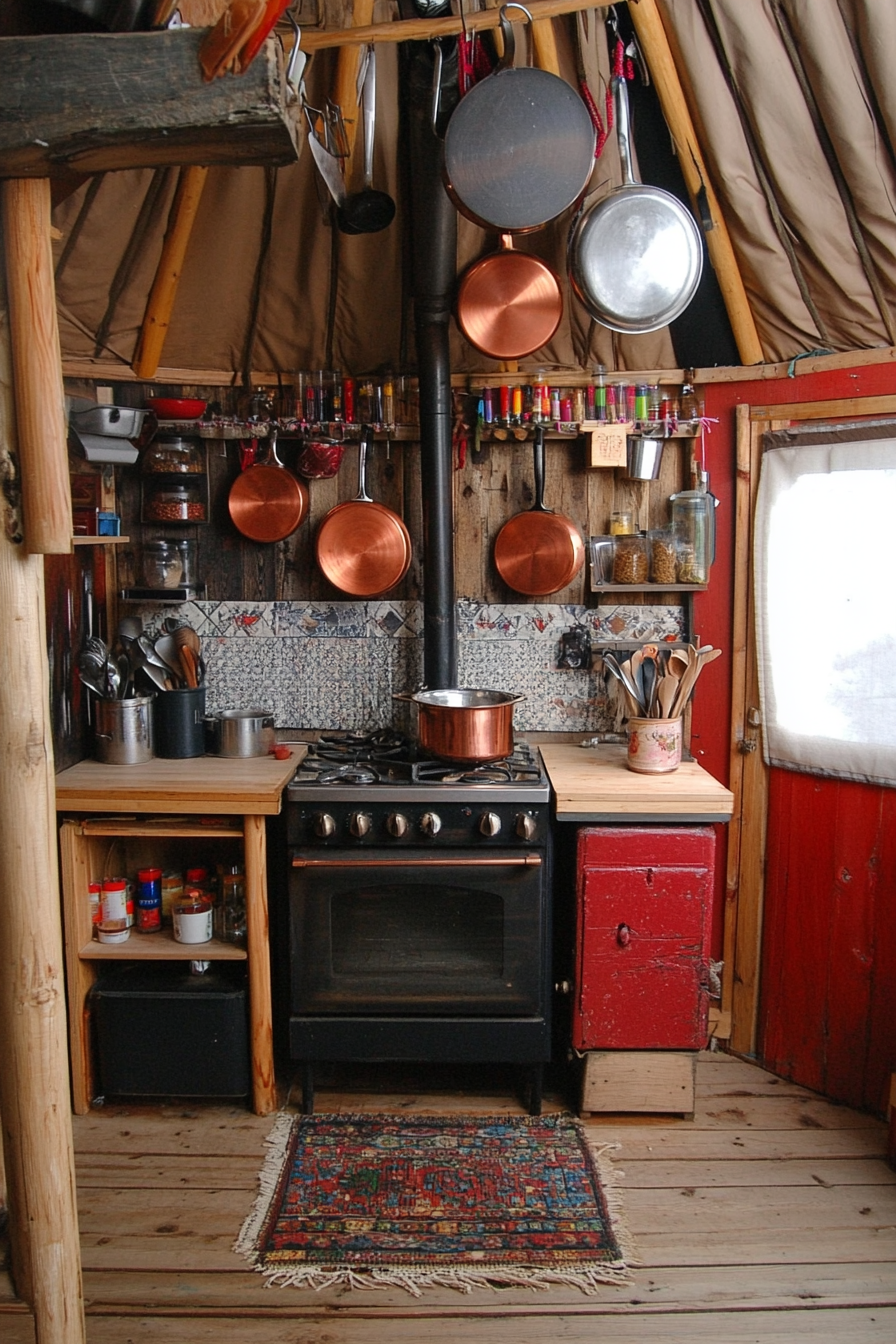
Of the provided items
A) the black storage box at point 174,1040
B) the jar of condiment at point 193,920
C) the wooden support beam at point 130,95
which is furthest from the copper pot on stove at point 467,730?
the wooden support beam at point 130,95

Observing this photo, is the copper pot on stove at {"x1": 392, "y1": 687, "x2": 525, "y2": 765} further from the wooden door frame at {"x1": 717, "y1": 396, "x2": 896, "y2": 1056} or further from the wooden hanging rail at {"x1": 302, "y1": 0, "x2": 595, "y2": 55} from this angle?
the wooden hanging rail at {"x1": 302, "y1": 0, "x2": 595, "y2": 55}

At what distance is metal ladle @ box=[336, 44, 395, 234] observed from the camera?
276cm

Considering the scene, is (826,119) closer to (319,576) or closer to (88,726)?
(319,576)

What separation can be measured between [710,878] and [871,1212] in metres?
0.87

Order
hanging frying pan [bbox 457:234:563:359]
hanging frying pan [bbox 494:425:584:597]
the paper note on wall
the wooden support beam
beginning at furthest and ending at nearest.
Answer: hanging frying pan [bbox 494:425:584:597] < the paper note on wall < hanging frying pan [bbox 457:234:563:359] < the wooden support beam

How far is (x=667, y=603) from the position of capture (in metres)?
3.35

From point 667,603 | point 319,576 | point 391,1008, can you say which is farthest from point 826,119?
point 391,1008

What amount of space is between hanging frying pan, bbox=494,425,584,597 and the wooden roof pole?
0.75 m

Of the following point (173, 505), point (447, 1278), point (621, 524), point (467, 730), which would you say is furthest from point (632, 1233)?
point (173, 505)

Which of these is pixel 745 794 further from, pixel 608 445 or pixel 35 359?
pixel 35 359

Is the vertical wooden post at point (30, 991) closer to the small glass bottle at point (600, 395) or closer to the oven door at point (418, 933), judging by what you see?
the oven door at point (418, 933)

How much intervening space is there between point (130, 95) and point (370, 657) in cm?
199

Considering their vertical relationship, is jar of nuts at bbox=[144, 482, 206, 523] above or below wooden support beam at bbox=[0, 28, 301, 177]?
below

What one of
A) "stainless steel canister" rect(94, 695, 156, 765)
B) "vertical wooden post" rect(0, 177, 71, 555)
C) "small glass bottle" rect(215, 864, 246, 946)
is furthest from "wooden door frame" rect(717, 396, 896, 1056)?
"vertical wooden post" rect(0, 177, 71, 555)
